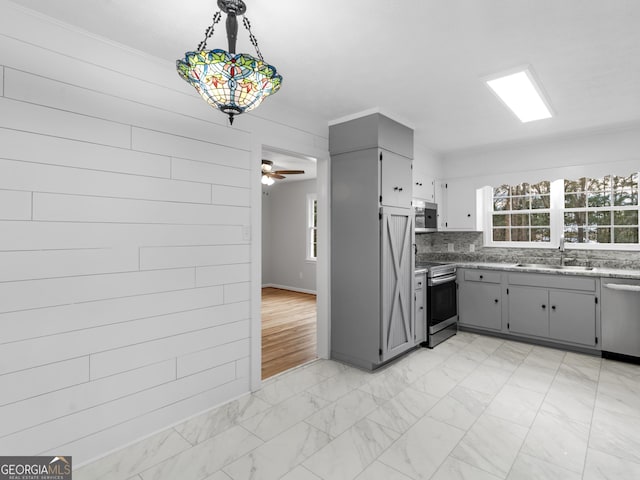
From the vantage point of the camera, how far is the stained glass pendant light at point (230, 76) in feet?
4.40

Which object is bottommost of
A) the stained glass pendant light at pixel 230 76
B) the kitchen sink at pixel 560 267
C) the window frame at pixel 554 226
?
the kitchen sink at pixel 560 267

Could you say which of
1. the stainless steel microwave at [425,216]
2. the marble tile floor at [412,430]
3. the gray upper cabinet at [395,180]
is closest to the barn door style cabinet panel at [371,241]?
the gray upper cabinet at [395,180]

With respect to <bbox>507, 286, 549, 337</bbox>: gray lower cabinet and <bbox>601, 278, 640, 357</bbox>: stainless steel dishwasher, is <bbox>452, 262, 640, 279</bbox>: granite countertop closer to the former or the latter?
<bbox>601, 278, 640, 357</bbox>: stainless steel dishwasher

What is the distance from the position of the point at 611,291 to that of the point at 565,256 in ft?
2.73

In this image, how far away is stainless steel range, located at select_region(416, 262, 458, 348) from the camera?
396cm

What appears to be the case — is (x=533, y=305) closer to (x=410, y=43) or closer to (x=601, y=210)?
(x=601, y=210)

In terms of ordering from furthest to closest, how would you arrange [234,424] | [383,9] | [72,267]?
[234,424]
[72,267]
[383,9]

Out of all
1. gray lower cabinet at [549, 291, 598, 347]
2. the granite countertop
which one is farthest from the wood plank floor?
gray lower cabinet at [549, 291, 598, 347]

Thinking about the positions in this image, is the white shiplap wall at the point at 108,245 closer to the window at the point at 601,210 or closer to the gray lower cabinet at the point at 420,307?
the gray lower cabinet at the point at 420,307

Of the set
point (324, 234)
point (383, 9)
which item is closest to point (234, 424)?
point (324, 234)

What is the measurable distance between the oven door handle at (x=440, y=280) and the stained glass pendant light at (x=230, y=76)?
3.10 metres

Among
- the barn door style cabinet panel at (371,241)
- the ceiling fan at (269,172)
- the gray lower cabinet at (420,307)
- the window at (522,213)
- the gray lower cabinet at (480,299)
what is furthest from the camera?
the ceiling fan at (269,172)

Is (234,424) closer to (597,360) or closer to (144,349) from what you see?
(144,349)

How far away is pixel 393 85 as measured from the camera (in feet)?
9.07
